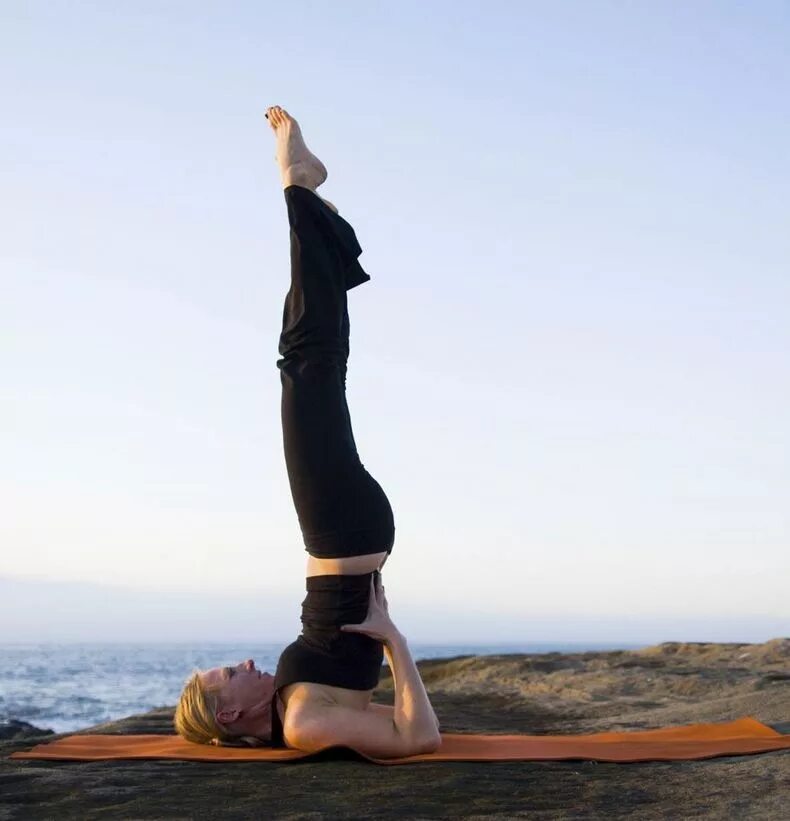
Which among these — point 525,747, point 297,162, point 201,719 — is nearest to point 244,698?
point 201,719

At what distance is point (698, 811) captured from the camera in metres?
3.14

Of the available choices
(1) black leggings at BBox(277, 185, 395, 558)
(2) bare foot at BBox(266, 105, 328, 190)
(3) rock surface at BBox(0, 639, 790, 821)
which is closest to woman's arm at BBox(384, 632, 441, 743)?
(3) rock surface at BBox(0, 639, 790, 821)

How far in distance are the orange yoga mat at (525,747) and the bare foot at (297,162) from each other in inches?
96.0

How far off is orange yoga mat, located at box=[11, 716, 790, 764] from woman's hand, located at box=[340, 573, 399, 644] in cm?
47

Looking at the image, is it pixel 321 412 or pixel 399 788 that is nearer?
pixel 399 788

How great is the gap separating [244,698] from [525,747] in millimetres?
1212

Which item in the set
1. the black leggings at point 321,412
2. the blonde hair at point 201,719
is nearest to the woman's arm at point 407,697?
the black leggings at point 321,412

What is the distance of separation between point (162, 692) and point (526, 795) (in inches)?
667

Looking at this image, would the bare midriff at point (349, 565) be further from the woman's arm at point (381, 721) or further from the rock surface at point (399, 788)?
the rock surface at point (399, 788)

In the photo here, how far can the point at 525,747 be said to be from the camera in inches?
177

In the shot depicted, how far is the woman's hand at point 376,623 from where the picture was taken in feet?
13.8

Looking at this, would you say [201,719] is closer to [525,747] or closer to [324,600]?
[324,600]

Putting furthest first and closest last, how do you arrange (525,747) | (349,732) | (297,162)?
(297,162), (525,747), (349,732)

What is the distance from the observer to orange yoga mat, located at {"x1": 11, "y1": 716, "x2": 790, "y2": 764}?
4.14 m
